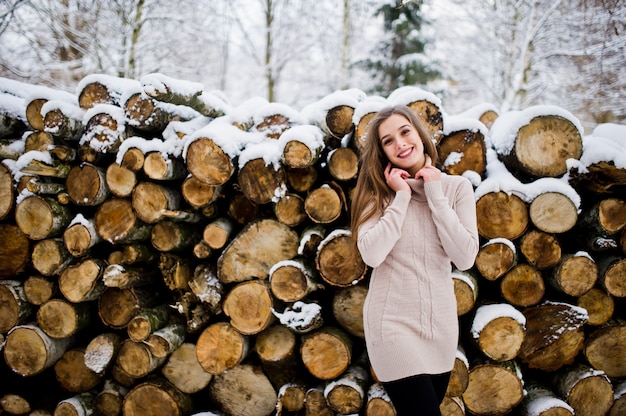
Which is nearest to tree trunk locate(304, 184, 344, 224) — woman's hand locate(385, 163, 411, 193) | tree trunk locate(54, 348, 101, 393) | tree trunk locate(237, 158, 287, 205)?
tree trunk locate(237, 158, 287, 205)

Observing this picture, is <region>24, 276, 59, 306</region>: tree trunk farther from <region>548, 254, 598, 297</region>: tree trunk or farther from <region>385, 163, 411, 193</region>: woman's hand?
<region>548, 254, 598, 297</region>: tree trunk

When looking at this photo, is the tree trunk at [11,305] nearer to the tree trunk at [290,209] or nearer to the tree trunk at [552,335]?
the tree trunk at [290,209]

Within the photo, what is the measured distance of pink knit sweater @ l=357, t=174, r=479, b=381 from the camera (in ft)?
4.44

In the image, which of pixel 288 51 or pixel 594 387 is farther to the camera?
pixel 288 51

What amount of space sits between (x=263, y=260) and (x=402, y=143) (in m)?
1.06

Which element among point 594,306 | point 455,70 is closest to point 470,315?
point 594,306

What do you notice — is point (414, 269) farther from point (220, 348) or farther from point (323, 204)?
point (220, 348)

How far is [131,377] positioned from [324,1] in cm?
899

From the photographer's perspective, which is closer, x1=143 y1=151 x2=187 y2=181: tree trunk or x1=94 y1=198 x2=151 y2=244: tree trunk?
x1=143 y1=151 x2=187 y2=181: tree trunk

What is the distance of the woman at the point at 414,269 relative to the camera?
1.35 metres

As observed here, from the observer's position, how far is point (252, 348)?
2.22 metres

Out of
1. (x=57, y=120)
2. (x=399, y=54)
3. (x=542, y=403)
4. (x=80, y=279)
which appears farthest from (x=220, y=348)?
(x=399, y=54)

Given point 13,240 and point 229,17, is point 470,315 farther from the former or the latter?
point 229,17

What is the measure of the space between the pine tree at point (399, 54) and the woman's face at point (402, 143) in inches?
259
